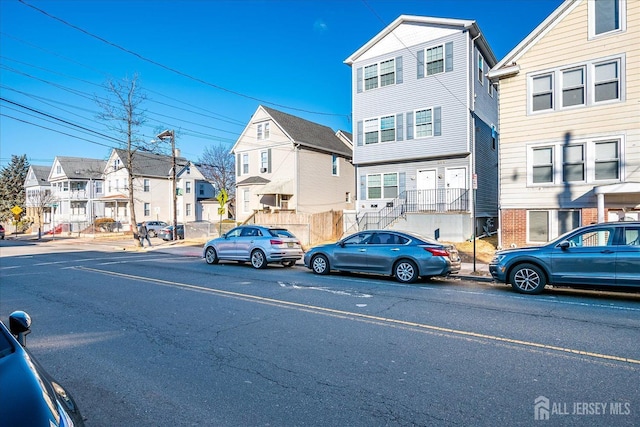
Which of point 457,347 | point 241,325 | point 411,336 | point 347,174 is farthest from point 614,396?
point 347,174

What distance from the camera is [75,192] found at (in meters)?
52.5

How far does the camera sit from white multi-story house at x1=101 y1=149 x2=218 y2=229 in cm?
4866

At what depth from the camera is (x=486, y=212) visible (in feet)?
73.4

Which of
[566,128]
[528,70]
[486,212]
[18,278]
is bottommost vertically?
[18,278]

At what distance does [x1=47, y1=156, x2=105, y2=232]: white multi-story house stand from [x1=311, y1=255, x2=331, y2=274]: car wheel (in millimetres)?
46858

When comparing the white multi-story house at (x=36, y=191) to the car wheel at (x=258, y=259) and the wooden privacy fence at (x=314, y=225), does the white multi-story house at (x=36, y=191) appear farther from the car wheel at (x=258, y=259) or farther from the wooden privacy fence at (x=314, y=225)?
the car wheel at (x=258, y=259)

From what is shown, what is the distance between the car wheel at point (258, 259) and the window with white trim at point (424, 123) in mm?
12009

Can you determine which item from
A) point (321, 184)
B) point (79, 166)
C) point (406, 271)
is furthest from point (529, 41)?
point (79, 166)

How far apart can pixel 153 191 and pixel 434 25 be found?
40548 mm

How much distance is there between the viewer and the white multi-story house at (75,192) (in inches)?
2047

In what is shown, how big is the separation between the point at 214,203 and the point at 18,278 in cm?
3545

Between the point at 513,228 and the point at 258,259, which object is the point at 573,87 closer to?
the point at 513,228

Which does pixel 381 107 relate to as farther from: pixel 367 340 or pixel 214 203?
pixel 214 203

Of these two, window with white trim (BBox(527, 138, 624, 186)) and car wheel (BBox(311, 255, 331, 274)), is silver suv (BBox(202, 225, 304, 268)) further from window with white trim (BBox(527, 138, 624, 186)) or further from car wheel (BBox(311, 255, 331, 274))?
window with white trim (BBox(527, 138, 624, 186))
